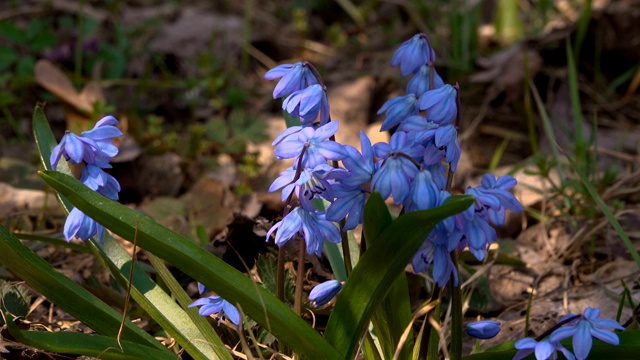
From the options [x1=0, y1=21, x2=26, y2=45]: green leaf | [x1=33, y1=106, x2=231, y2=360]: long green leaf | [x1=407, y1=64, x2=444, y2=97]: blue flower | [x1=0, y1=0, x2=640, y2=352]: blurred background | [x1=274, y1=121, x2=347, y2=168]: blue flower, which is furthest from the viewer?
[x1=0, y1=21, x2=26, y2=45]: green leaf

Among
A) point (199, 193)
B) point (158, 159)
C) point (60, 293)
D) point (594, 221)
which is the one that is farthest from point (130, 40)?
point (60, 293)

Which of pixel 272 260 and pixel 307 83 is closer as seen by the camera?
pixel 307 83

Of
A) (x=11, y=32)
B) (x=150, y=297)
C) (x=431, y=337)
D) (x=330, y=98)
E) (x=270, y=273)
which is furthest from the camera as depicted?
(x=330, y=98)

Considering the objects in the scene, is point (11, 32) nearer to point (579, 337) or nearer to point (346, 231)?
point (346, 231)

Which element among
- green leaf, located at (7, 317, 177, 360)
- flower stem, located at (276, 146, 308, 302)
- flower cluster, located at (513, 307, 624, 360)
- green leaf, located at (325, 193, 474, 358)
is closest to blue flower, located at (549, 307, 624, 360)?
flower cluster, located at (513, 307, 624, 360)

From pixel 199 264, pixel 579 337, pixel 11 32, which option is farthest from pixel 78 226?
pixel 11 32

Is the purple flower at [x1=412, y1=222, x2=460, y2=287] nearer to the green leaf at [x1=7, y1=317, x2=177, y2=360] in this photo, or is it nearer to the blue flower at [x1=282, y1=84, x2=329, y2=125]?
the blue flower at [x1=282, y1=84, x2=329, y2=125]

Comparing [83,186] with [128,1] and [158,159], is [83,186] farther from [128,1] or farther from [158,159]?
[128,1]
